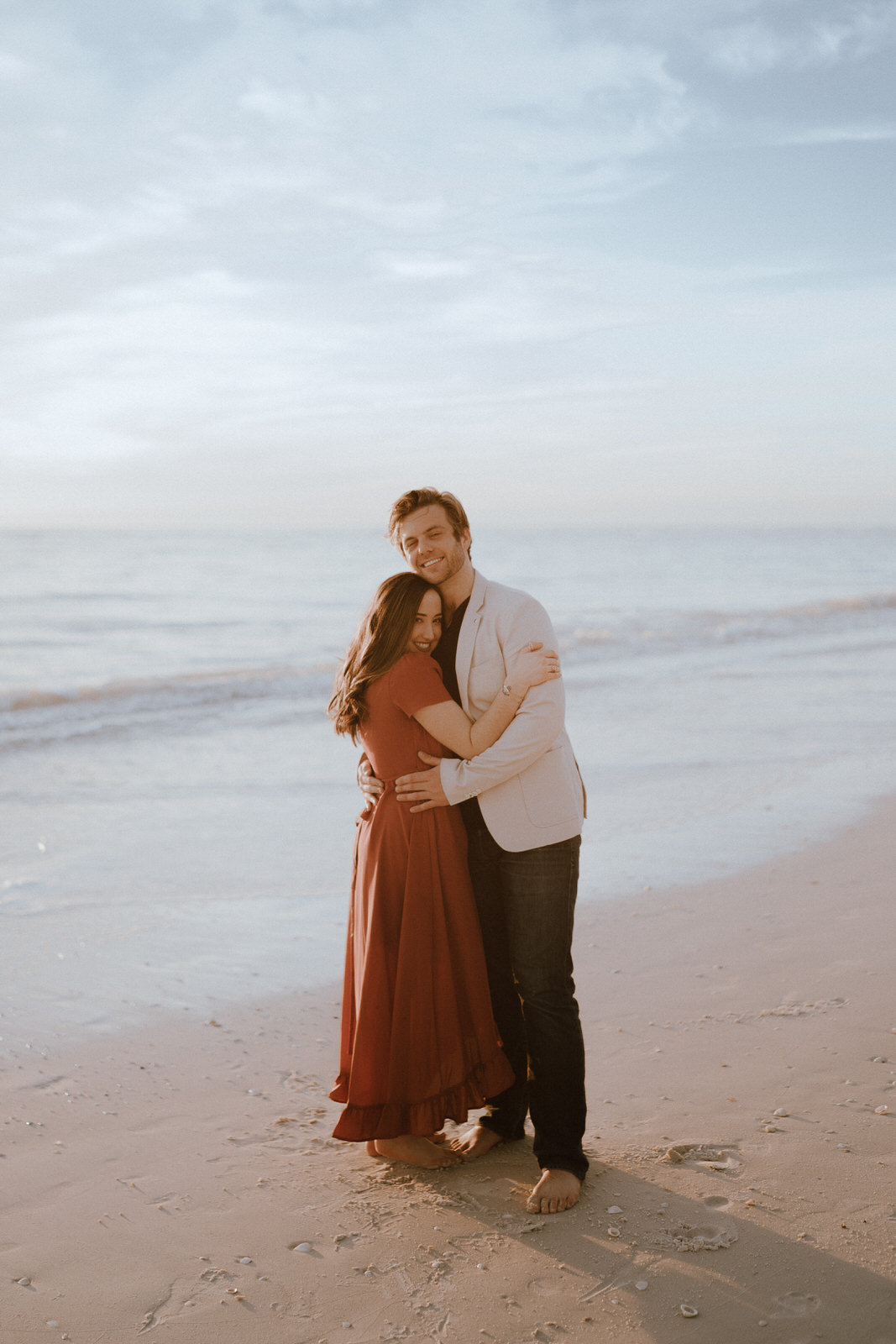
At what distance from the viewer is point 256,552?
5869 cm

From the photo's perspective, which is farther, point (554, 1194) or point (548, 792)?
point (548, 792)

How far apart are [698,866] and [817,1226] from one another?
345 centimetres

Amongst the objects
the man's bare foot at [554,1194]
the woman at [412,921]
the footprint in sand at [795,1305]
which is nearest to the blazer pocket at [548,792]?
the woman at [412,921]

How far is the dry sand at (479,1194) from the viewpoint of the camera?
260 centimetres

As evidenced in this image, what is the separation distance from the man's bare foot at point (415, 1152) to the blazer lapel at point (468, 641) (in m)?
1.39

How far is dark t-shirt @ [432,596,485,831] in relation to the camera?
3.38m

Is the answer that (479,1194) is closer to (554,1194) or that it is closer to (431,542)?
(554,1194)

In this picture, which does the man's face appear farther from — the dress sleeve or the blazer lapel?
the dress sleeve

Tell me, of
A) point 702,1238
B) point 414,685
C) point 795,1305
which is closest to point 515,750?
point 414,685

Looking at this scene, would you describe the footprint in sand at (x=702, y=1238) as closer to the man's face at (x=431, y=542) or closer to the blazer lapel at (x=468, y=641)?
the blazer lapel at (x=468, y=641)

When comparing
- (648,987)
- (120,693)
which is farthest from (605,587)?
(648,987)

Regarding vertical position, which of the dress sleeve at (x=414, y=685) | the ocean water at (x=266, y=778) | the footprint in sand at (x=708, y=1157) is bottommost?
the footprint in sand at (x=708, y=1157)

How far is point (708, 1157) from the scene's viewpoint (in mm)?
3295

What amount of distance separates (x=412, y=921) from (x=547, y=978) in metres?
0.45
